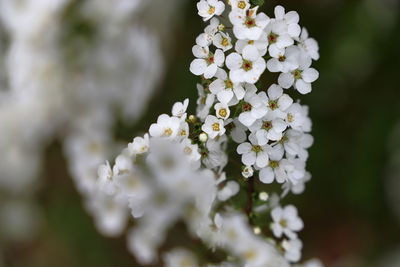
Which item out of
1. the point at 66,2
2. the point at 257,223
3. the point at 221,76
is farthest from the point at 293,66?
the point at 66,2

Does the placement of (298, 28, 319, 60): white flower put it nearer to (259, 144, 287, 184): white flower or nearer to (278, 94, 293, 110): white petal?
(278, 94, 293, 110): white petal

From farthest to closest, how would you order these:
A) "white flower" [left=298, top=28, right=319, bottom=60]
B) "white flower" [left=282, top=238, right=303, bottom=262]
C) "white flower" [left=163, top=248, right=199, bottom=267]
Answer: "white flower" [left=163, top=248, right=199, bottom=267]
"white flower" [left=282, top=238, right=303, bottom=262]
"white flower" [left=298, top=28, right=319, bottom=60]

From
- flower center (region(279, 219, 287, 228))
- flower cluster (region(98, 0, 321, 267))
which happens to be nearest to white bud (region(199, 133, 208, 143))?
flower cluster (region(98, 0, 321, 267))

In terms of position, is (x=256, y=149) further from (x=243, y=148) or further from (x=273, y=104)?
(x=273, y=104)

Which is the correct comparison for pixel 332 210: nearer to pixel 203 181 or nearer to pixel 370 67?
pixel 370 67

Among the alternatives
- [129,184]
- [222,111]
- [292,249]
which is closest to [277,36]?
[222,111]

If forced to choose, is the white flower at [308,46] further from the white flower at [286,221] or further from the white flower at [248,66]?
the white flower at [286,221]

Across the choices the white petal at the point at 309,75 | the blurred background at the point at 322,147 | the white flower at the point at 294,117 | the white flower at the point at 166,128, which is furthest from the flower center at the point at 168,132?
the blurred background at the point at 322,147

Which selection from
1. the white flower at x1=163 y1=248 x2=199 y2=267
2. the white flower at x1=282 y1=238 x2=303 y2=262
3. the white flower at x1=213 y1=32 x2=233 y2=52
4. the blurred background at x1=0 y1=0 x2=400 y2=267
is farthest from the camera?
the blurred background at x1=0 y1=0 x2=400 y2=267
